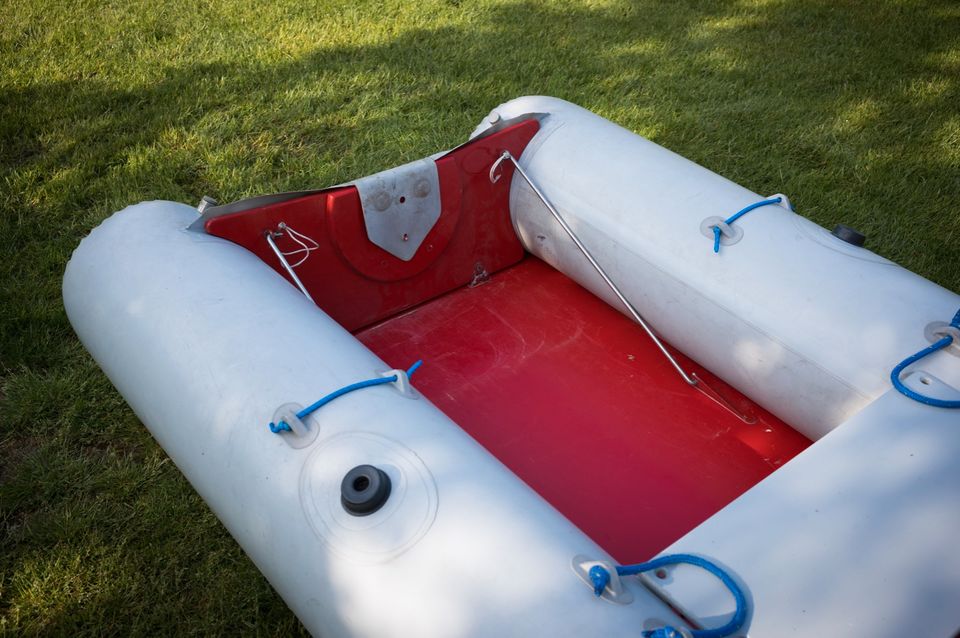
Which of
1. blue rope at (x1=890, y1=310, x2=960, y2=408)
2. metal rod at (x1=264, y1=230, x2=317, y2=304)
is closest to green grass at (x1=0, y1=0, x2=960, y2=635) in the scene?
metal rod at (x1=264, y1=230, x2=317, y2=304)

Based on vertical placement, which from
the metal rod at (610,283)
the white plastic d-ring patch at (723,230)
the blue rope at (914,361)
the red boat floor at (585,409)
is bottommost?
the red boat floor at (585,409)

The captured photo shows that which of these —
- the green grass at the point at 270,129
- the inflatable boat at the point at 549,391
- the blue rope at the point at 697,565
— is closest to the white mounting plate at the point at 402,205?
the inflatable boat at the point at 549,391

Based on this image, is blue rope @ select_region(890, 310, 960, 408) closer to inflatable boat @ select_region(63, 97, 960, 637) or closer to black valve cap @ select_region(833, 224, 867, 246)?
inflatable boat @ select_region(63, 97, 960, 637)

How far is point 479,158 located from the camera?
2271 millimetres

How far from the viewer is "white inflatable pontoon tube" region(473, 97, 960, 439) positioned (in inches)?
66.3

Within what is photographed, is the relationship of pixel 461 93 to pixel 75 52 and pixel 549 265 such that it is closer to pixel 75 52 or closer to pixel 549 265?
pixel 549 265

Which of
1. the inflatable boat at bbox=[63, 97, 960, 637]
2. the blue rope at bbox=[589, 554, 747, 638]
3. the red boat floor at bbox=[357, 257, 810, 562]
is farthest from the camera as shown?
the red boat floor at bbox=[357, 257, 810, 562]

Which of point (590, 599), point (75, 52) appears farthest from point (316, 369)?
point (75, 52)

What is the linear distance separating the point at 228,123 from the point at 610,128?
1.88m

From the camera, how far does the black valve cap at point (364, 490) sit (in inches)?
50.1

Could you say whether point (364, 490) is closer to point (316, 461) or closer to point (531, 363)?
point (316, 461)

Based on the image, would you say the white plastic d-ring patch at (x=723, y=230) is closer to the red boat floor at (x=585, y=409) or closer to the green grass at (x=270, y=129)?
the red boat floor at (x=585, y=409)

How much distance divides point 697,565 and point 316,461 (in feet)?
2.17

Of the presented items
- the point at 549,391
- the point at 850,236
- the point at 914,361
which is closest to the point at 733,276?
the point at 850,236
